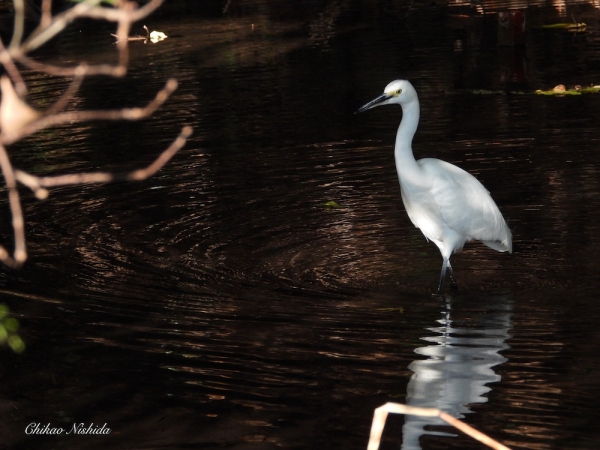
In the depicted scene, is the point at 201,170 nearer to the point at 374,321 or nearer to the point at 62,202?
the point at 62,202

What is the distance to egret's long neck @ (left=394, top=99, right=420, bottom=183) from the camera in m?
6.87

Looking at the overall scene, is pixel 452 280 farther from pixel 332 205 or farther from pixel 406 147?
pixel 332 205

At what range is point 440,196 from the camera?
696 cm

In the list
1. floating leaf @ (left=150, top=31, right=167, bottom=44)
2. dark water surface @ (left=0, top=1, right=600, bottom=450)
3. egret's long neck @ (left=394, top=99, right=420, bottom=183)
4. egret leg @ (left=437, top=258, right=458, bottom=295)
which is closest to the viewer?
dark water surface @ (left=0, top=1, right=600, bottom=450)

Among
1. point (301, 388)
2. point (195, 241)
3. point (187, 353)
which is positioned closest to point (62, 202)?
point (195, 241)

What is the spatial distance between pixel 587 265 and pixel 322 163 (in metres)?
3.96

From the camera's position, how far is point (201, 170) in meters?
10.2

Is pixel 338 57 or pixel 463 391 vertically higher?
pixel 338 57

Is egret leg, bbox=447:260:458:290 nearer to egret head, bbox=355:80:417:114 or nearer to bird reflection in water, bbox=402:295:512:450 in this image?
bird reflection in water, bbox=402:295:512:450
